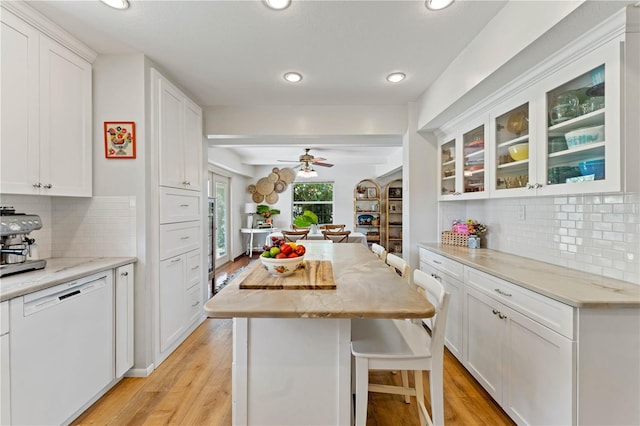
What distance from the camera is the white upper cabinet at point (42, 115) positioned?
5.34ft

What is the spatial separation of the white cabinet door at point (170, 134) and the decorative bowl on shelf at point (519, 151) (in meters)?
2.78

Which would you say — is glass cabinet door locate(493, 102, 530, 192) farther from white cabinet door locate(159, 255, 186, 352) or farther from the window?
the window

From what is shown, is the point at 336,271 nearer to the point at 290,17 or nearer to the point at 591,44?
the point at 290,17

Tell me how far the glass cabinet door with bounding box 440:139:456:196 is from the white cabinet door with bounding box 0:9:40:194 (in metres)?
3.40

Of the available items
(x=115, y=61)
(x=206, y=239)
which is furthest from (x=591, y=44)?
(x=206, y=239)

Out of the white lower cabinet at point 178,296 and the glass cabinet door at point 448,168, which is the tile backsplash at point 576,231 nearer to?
the glass cabinet door at point 448,168

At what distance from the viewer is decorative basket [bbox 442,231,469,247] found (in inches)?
113

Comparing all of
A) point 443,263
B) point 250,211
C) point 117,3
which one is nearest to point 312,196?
point 250,211

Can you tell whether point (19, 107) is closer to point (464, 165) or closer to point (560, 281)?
point (560, 281)

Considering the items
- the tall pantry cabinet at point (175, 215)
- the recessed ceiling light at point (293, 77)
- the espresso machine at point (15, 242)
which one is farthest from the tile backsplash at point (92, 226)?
the recessed ceiling light at point (293, 77)

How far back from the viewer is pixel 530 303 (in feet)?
4.91

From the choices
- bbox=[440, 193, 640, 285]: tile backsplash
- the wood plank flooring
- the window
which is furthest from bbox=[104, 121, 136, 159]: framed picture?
the window

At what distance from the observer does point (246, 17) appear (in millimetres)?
1777

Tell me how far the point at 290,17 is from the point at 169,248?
81.4 inches
